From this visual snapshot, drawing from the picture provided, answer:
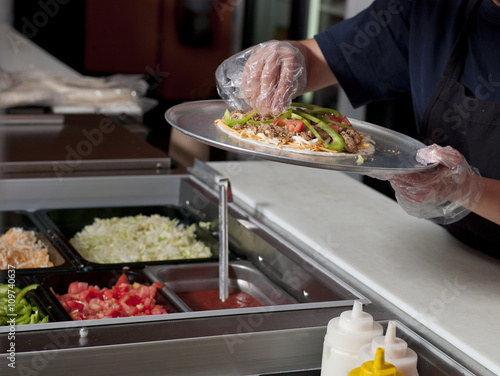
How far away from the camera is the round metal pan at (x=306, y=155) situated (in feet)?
3.97

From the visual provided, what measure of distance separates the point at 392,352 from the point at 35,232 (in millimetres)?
1167

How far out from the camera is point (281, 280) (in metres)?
1.59

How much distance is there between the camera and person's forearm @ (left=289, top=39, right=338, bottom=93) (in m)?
1.92

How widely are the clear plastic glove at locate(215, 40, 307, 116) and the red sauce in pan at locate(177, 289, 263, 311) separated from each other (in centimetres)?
46

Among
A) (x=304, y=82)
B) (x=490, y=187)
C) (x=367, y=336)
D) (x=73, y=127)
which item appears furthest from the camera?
(x=73, y=127)

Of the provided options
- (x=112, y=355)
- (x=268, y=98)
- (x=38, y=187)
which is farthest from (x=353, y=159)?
(x=38, y=187)

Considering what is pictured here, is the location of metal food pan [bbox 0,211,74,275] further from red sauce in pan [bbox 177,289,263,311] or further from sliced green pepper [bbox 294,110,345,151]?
sliced green pepper [bbox 294,110,345,151]

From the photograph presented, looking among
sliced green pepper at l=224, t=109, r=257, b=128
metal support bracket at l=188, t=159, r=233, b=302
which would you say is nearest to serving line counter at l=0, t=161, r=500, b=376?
metal support bracket at l=188, t=159, r=233, b=302

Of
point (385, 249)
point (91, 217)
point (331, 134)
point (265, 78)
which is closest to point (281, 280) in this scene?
point (385, 249)

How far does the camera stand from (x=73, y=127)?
103 inches

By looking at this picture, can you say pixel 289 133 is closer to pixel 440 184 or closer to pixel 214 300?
pixel 440 184

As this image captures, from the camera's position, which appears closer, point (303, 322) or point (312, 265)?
point (303, 322)

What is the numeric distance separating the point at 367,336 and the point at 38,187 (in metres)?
1.24

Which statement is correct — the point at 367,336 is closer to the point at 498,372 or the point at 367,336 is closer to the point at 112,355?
the point at 498,372
